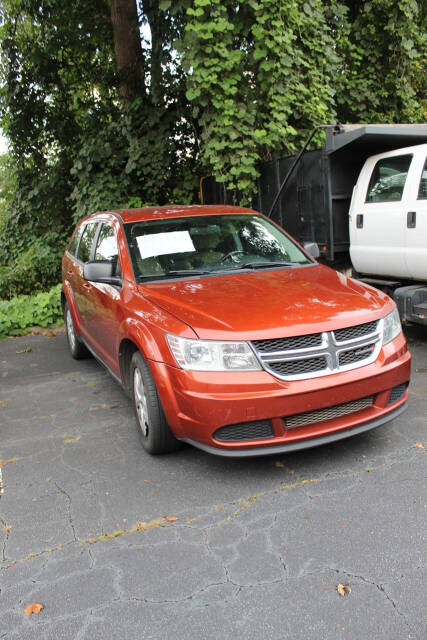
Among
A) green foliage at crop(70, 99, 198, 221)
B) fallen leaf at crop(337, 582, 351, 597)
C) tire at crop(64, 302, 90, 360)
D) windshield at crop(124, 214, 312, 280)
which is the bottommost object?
fallen leaf at crop(337, 582, 351, 597)

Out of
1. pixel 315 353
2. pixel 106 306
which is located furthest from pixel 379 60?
pixel 315 353

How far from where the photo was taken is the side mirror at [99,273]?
4.25 m

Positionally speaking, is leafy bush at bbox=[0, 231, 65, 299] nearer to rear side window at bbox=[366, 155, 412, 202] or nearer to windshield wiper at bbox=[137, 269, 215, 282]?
rear side window at bbox=[366, 155, 412, 202]

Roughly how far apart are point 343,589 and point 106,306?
9.50 ft

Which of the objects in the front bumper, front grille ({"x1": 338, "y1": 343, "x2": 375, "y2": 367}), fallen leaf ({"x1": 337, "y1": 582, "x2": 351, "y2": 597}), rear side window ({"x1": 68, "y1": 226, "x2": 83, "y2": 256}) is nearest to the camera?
fallen leaf ({"x1": 337, "y1": 582, "x2": 351, "y2": 597})

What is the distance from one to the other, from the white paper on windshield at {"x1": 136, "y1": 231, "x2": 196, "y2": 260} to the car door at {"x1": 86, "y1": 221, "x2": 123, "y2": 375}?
9.4 inches

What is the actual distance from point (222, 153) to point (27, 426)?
574 centimetres

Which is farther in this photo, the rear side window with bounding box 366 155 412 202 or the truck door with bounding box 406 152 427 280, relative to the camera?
the rear side window with bounding box 366 155 412 202

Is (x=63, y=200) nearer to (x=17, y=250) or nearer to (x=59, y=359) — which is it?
(x=17, y=250)

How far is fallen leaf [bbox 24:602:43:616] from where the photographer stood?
7.83 feet

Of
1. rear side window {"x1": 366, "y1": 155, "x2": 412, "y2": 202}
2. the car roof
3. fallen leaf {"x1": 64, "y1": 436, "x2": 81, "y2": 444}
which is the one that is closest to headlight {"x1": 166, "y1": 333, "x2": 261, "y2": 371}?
fallen leaf {"x1": 64, "y1": 436, "x2": 81, "y2": 444}

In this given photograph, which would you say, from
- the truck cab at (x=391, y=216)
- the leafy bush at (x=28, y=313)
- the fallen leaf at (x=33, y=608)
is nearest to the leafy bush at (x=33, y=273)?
the leafy bush at (x=28, y=313)

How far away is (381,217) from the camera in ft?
20.4

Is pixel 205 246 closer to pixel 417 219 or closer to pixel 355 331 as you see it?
pixel 355 331
